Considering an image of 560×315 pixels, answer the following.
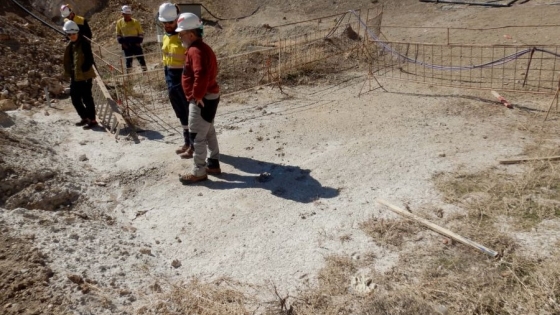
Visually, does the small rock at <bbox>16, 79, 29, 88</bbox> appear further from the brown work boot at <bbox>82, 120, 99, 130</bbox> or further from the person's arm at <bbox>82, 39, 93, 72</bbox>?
the person's arm at <bbox>82, 39, 93, 72</bbox>

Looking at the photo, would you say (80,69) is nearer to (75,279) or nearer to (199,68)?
(199,68)

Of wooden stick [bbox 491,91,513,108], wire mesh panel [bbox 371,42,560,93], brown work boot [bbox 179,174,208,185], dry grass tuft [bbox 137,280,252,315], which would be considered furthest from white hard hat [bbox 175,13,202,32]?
wooden stick [bbox 491,91,513,108]

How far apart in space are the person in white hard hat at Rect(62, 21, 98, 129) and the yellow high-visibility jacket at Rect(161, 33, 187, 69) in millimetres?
1770

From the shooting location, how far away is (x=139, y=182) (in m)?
5.97

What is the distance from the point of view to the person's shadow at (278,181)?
5.54 meters

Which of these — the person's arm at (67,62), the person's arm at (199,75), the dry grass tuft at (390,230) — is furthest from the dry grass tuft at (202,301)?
the person's arm at (67,62)

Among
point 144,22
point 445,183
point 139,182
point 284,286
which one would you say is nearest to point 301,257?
point 284,286

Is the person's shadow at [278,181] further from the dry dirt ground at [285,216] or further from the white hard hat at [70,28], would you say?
the white hard hat at [70,28]

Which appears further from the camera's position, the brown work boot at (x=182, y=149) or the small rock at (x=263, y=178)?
the brown work boot at (x=182, y=149)

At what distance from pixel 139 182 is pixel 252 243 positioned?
2.01m

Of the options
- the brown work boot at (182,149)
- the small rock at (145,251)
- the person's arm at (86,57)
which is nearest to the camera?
the small rock at (145,251)

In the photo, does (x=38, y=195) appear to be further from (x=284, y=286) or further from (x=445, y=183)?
(x=445, y=183)

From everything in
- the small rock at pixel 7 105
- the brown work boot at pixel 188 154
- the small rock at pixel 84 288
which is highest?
the small rock at pixel 7 105

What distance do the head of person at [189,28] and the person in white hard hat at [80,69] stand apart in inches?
105
